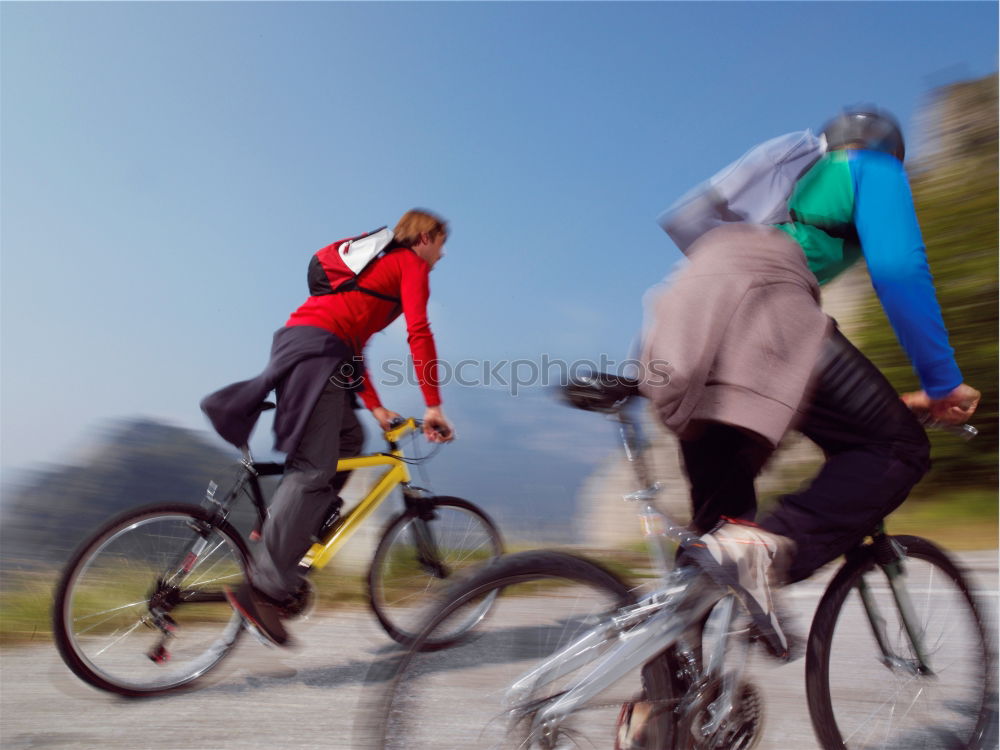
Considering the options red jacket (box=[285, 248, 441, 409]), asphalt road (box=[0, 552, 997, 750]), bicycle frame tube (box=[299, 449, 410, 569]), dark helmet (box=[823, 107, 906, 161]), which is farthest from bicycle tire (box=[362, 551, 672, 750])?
red jacket (box=[285, 248, 441, 409])

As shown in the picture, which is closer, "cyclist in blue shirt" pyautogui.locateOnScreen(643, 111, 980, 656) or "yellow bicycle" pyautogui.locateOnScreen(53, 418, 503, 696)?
"cyclist in blue shirt" pyautogui.locateOnScreen(643, 111, 980, 656)

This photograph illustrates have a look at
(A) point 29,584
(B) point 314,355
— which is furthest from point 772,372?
(A) point 29,584

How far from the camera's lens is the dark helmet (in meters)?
1.76

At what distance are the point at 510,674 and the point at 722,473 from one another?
0.70m

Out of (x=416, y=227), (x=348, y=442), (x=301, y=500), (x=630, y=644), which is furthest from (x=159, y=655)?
(x=630, y=644)

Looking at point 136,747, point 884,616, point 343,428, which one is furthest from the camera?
point 343,428

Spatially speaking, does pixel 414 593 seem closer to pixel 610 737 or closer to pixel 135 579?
pixel 135 579

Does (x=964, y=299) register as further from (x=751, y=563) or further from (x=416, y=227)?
(x=751, y=563)

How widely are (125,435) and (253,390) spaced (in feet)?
13.5

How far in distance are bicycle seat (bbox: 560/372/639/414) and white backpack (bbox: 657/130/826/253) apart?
0.43 meters

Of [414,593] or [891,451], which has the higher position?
[891,451]

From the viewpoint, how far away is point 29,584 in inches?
148

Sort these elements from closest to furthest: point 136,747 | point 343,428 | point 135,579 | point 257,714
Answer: point 136,747
point 257,714
point 135,579
point 343,428

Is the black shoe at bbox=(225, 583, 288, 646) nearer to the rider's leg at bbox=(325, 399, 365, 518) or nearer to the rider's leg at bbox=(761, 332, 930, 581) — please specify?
the rider's leg at bbox=(325, 399, 365, 518)
